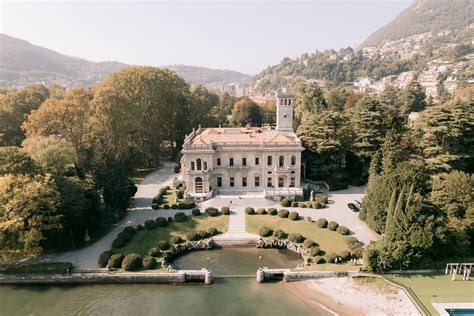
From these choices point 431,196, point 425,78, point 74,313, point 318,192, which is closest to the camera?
point 74,313

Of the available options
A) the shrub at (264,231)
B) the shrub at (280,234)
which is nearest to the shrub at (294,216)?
the shrub at (280,234)

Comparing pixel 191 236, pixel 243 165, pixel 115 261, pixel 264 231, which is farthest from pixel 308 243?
pixel 115 261

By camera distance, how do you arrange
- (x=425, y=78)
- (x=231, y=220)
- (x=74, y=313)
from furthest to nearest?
1. (x=425, y=78)
2. (x=231, y=220)
3. (x=74, y=313)

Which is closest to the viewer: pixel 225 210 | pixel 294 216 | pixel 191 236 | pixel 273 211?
pixel 191 236

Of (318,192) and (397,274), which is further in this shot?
(318,192)

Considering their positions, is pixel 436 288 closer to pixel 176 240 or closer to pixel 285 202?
pixel 285 202

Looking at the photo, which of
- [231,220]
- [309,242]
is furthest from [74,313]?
[309,242]

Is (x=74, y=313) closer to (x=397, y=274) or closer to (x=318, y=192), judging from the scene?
(x=397, y=274)
